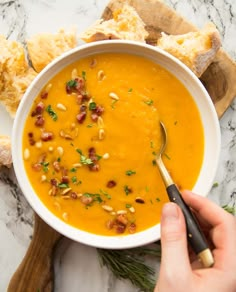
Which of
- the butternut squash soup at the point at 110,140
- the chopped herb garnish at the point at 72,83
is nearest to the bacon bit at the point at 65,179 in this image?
the butternut squash soup at the point at 110,140

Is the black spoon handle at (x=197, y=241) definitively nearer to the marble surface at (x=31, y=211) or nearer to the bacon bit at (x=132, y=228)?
the bacon bit at (x=132, y=228)

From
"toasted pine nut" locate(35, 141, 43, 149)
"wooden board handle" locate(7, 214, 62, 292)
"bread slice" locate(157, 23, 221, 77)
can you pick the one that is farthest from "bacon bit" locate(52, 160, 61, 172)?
"bread slice" locate(157, 23, 221, 77)

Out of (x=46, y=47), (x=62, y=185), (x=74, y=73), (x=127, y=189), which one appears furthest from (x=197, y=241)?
(x=46, y=47)

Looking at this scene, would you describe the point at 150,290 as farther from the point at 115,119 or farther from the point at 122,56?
the point at 122,56

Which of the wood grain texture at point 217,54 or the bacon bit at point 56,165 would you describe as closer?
the bacon bit at point 56,165

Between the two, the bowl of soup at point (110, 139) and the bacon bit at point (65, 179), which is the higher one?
the bowl of soup at point (110, 139)

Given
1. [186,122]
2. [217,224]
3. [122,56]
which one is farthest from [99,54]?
[217,224]
